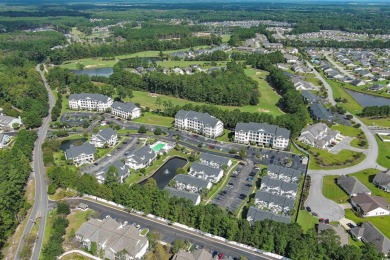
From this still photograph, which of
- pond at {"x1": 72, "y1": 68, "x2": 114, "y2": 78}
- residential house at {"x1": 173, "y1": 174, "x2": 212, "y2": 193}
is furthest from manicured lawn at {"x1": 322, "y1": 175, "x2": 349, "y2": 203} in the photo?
pond at {"x1": 72, "y1": 68, "x2": 114, "y2": 78}

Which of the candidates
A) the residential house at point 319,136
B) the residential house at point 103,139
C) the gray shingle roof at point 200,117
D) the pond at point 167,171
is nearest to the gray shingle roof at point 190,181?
the pond at point 167,171

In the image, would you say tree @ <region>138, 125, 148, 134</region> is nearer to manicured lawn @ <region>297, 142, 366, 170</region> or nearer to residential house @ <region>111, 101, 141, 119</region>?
residential house @ <region>111, 101, 141, 119</region>

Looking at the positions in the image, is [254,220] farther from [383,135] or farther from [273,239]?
[383,135]

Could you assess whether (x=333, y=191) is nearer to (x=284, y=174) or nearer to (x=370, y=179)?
(x=284, y=174)

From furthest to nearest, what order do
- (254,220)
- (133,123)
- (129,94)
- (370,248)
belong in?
(129,94) → (133,123) → (254,220) → (370,248)

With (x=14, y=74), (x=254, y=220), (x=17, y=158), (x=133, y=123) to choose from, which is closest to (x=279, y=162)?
(x=254, y=220)
